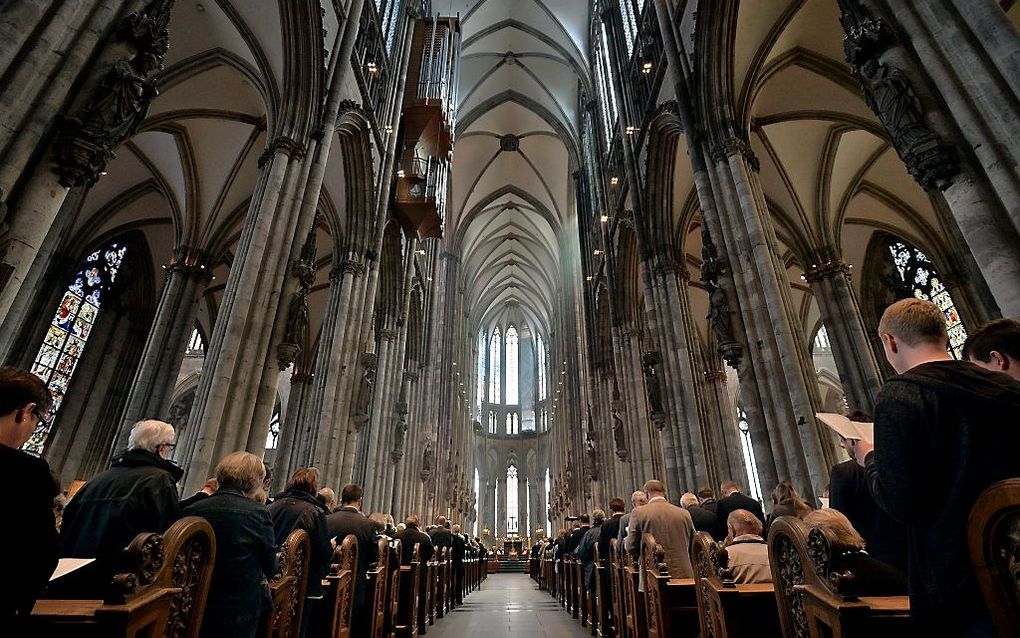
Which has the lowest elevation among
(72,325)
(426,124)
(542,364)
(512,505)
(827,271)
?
(512,505)

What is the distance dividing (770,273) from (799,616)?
5.85 m

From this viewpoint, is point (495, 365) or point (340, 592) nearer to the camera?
point (340, 592)

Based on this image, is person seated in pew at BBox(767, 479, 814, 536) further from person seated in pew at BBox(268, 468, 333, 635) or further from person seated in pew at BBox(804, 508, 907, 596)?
person seated in pew at BBox(268, 468, 333, 635)

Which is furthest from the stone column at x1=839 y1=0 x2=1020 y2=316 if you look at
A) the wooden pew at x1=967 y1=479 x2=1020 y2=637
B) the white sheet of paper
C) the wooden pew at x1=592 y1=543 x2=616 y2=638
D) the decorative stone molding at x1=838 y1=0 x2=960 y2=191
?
the white sheet of paper

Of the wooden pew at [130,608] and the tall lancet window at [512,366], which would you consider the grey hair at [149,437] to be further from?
the tall lancet window at [512,366]

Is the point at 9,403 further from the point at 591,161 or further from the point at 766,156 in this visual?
the point at 591,161

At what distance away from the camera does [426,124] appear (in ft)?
48.7

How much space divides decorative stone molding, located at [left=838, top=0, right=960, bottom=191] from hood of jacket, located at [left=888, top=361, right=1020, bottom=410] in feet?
10.7

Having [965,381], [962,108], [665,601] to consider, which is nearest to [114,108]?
[965,381]

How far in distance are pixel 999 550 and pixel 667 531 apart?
3.48 meters

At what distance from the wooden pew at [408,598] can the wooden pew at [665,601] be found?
2951 millimetres

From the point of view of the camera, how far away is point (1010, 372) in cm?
169

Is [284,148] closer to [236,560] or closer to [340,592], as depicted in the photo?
[340,592]

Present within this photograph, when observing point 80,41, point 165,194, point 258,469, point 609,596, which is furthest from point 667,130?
point 165,194
